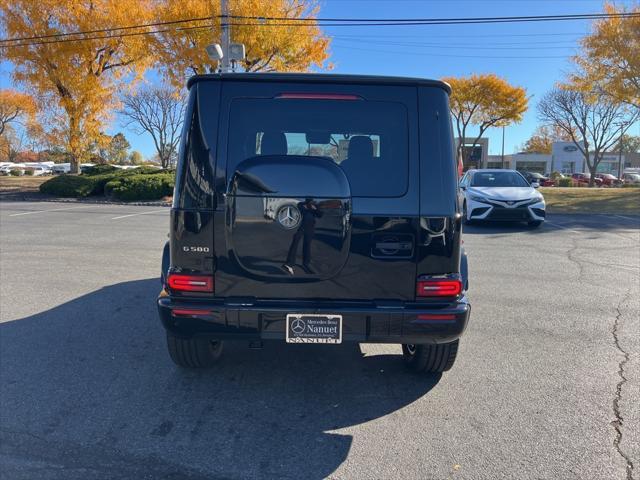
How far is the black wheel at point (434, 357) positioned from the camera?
3.62 metres

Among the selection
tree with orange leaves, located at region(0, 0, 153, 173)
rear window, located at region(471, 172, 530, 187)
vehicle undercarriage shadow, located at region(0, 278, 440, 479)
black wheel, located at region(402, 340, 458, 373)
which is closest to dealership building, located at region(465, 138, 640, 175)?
tree with orange leaves, located at region(0, 0, 153, 173)

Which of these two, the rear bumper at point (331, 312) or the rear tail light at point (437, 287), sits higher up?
the rear tail light at point (437, 287)

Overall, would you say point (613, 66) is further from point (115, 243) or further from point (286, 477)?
point (286, 477)

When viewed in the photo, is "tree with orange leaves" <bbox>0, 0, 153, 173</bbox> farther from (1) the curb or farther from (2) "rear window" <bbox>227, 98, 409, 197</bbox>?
(2) "rear window" <bbox>227, 98, 409, 197</bbox>

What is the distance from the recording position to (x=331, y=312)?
10.1 ft

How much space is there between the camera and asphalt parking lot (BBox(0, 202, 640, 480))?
276 cm

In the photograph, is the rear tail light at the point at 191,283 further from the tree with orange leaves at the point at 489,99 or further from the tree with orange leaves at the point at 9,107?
the tree with orange leaves at the point at 9,107

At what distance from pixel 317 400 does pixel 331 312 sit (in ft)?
2.70

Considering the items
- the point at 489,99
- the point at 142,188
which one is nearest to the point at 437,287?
the point at 142,188

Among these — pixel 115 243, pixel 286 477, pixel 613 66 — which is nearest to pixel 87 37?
pixel 115 243

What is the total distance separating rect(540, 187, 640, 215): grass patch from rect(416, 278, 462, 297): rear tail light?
16132mm

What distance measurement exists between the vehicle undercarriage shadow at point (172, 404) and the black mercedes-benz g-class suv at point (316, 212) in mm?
592

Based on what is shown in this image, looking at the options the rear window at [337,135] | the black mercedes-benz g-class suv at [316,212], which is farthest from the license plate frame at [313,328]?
the rear window at [337,135]

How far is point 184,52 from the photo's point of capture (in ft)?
80.7
